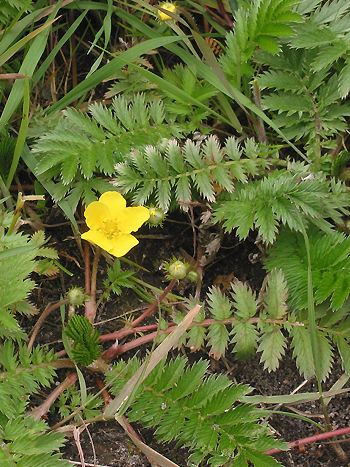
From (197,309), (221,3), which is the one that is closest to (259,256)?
(197,309)

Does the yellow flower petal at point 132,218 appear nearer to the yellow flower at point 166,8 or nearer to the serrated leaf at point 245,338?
the serrated leaf at point 245,338

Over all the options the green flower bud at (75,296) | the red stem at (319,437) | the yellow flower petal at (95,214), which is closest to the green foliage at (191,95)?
the yellow flower petal at (95,214)

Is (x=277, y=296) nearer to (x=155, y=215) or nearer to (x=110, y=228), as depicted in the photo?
Result: (x=155, y=215)

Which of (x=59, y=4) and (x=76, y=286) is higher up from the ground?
(x=59, y=4)

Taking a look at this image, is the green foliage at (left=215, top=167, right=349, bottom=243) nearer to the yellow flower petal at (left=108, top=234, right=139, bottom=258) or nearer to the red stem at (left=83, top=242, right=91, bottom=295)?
the yellow flower petal at (left=108, top=234, right=139, bottom=258)

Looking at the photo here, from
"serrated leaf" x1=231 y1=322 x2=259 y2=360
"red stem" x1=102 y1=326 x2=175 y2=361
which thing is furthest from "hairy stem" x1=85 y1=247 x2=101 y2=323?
"serrated leaf" x1=231 y1=322 x2=259 y2=360

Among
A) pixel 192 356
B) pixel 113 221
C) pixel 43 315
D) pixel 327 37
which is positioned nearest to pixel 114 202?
pixel 113 221

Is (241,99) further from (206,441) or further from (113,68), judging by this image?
(206,441)
